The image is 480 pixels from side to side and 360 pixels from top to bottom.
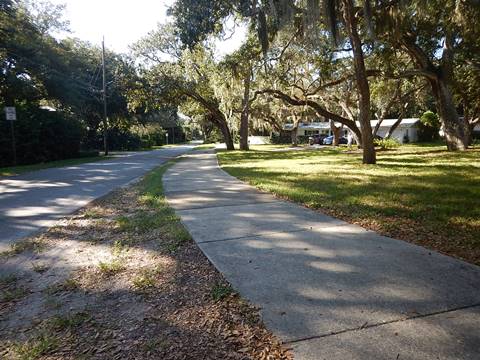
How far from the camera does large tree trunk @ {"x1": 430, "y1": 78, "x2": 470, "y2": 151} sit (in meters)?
20.3

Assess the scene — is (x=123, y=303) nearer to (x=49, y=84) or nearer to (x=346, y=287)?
(x=346, y=287)

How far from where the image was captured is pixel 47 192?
10.5m

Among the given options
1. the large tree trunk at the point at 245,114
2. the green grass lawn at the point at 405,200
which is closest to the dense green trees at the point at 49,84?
the large tree trunk at the point at 245,114

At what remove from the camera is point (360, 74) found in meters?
14.1

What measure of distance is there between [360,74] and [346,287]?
485 inches

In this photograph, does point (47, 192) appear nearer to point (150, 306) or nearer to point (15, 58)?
point (150, 306)

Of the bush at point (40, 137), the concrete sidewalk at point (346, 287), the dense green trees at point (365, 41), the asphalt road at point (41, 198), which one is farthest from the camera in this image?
the bush at point (40, 137)

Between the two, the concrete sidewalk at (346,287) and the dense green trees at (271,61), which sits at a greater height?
the dense green trees at (271,61)

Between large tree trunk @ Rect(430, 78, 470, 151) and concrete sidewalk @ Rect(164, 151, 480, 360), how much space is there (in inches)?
713

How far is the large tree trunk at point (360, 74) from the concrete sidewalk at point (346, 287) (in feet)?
31.3

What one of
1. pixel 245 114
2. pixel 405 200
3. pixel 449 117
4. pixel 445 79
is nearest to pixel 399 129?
pixel 245 114

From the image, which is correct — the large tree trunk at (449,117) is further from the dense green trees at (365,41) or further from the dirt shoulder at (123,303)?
the dirt shoulder at (123,303)

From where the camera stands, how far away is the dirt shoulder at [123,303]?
8.68 feet

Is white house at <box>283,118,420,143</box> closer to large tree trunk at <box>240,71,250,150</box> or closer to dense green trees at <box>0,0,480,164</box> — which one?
dense green trees at <box>0,0,480,164</box>
